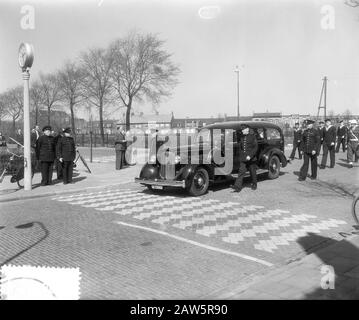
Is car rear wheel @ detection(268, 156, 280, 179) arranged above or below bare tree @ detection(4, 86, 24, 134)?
below

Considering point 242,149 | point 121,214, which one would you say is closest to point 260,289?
point 121,214

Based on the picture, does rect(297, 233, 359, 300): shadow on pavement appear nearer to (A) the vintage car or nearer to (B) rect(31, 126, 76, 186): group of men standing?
(A) the vintage car

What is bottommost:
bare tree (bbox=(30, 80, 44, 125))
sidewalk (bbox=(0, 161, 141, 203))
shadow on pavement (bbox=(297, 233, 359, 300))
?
shadow on pavement (bbox=(297, 233, 359, 300))

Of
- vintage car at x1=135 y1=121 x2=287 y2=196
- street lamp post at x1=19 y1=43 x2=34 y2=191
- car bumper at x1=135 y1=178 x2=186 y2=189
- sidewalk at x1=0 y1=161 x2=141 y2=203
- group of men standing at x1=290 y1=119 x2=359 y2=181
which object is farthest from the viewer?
group of men standing at x1=290 y1=119 x2=359 y2=181

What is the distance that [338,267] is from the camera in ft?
16.8

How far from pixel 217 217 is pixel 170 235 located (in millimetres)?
1566

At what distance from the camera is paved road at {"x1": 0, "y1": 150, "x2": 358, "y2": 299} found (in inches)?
194

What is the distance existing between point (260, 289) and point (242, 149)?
22.4ft

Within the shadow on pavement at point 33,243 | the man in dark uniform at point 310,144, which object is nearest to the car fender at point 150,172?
the shadow on pavement at point 33,243

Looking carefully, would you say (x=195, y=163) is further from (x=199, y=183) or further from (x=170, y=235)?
(x=170, y=235)

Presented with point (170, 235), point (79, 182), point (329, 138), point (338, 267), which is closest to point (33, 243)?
point (170, 235)

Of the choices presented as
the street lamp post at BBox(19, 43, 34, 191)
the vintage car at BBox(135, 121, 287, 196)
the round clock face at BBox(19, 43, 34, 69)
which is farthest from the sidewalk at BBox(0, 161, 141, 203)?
the round clock face at BBox(19, 43, 34, 69)

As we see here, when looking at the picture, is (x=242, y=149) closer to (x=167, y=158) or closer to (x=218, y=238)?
(x=167, y=158)

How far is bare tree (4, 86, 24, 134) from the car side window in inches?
1390
